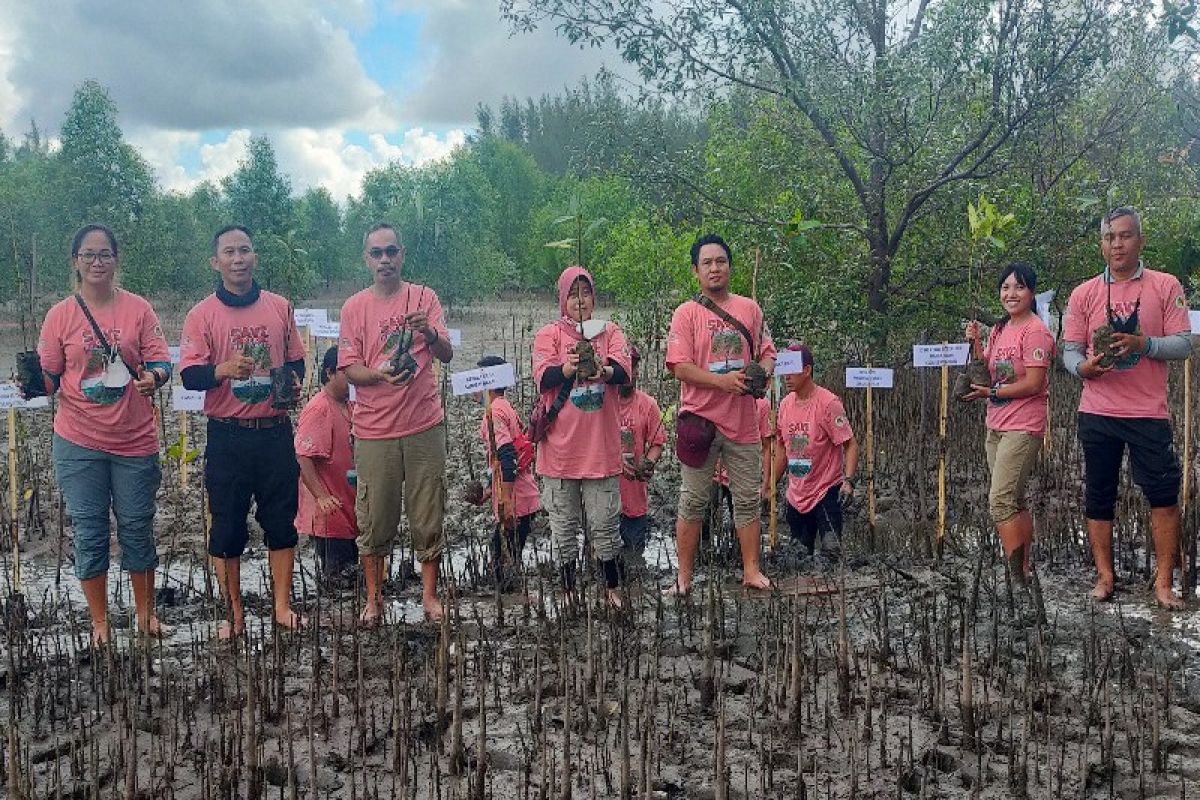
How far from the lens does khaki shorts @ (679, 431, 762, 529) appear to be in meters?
4.98

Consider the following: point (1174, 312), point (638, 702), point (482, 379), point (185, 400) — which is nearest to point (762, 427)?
point (482, 379)

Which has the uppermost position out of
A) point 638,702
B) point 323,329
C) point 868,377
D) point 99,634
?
point 323,329

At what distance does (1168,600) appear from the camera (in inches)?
184

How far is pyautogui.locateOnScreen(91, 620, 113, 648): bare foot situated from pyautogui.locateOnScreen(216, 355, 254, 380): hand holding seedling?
1095mm

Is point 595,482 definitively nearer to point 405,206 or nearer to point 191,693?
point 191,693

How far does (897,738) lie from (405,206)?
29855mm

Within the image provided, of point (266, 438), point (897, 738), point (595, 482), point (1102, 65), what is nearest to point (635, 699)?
point (897, 738)

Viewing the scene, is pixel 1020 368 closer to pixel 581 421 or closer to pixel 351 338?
pixel 581 421

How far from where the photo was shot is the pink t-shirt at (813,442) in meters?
5.64

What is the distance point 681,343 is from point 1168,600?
2.45 metres

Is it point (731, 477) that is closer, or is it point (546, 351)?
point (546, 351)

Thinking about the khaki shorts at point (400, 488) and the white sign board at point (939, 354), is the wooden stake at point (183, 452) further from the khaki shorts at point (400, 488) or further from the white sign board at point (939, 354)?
the white sign board at point (939, 354)

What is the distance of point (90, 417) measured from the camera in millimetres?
4309

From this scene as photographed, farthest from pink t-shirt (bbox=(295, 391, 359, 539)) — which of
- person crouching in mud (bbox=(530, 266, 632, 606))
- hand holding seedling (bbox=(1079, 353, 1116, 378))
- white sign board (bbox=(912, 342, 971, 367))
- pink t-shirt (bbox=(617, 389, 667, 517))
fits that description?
hand holding seedling (bbox=(1079, 353, 1116, 378))
